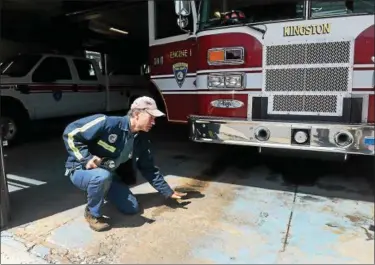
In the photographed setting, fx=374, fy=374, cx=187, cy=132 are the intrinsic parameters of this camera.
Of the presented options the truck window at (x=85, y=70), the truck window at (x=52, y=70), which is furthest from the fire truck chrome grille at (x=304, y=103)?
the truck window at (x=85, y=70)

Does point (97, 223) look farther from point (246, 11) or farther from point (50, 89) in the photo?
point (50, 89)

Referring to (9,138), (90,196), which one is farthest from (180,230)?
(9,138)

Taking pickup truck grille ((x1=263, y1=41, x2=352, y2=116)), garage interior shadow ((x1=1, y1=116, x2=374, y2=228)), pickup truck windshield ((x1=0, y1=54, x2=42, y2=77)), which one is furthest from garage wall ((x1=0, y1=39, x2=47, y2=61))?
pickup truck grille ((x1=263, y1=41, x2=352, y2=116))

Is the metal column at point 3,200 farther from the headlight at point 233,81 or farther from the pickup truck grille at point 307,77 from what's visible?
the pickup truck grille at point 307,77

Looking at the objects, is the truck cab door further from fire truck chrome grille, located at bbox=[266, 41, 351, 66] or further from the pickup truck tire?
the pickup truck tire

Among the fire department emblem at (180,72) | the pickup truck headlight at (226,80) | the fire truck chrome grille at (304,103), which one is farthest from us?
the fire department emblem at (180,72)

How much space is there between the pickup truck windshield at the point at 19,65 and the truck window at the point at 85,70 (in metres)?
1.13

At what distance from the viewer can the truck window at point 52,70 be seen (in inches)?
313

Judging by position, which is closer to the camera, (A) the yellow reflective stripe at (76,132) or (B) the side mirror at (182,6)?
(A) the yellow reflective stripe at (76,132)

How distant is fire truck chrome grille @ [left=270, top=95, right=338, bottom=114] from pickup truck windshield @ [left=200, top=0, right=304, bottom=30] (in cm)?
87

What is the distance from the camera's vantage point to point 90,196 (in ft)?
11.4

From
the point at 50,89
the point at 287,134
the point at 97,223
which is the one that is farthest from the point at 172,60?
the point at 50,89

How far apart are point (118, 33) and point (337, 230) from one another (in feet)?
33.0

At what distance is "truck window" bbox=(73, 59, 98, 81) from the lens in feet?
29.9
